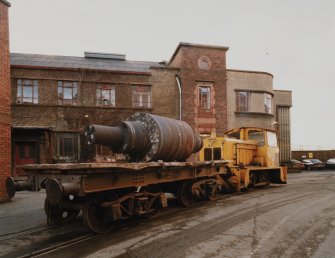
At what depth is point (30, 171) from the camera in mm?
6578

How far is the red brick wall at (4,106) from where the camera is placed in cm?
1056

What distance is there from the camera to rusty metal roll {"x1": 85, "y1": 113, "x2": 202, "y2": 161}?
694cm

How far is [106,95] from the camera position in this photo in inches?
890

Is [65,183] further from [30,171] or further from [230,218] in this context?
[230,218]

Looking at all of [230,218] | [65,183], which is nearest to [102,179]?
[65,183]

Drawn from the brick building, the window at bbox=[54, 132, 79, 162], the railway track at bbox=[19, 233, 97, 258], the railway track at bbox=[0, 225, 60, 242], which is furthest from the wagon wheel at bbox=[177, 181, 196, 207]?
the window at bbox=[54, 132, 79, 162]

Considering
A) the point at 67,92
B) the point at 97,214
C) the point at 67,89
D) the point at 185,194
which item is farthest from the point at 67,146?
the point at 97,214

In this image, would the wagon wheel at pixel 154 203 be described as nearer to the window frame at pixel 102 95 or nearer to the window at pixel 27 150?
the window at pixel 27 150

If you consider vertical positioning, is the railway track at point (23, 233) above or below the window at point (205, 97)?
below

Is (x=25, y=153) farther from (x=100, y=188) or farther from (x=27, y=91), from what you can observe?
(x=100, y=188)

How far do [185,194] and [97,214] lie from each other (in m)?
3.66

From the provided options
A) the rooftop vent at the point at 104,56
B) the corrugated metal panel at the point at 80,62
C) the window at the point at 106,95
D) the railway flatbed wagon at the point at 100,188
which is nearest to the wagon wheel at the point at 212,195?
the railway flatbed wagon at the point at 100,188

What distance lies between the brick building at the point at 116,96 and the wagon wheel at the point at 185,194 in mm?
12333

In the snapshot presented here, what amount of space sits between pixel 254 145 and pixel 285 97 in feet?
69.0
